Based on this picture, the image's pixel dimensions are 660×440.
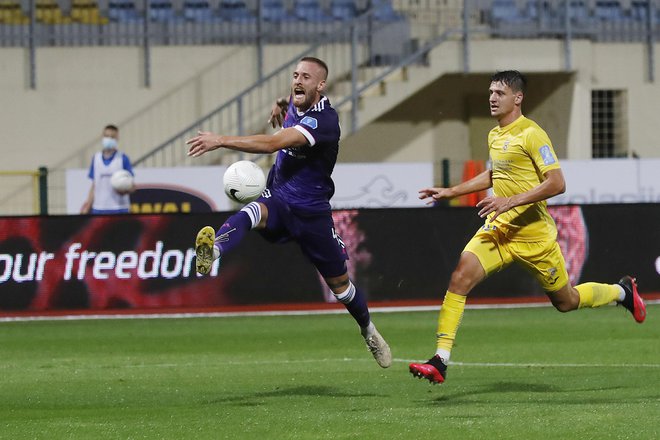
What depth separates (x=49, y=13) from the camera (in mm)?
25750

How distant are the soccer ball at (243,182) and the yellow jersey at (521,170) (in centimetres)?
170

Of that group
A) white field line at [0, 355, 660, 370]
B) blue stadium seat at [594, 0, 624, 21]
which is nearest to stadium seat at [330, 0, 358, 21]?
blue stadium seat at [594, 0, 624, 21]

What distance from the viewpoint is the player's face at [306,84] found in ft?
31.3

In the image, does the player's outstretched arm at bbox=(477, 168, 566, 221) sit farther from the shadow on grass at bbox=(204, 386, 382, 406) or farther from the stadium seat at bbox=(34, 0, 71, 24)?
the stadium seat at bbox=(34, 0, 71, 24)

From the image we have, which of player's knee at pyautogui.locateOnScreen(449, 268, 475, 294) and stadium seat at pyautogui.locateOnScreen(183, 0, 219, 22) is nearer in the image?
player's knee at pyautogui.locateOnScreen(449, 268, 475, 294)

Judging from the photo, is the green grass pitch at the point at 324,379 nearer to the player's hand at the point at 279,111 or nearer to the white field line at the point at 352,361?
the white field line at the point at 352,361

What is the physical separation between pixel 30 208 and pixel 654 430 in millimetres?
16627

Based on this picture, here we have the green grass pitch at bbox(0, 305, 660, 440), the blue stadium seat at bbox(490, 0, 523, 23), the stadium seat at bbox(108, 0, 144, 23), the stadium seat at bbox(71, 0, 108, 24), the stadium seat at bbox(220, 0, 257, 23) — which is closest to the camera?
the green grass pitch at bbox(0, 305, 660, 440)

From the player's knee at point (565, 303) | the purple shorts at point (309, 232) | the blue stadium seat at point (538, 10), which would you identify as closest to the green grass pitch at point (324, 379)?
the player's knee at point (565, 303)

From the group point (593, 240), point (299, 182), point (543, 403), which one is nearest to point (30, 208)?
point (593, 240)

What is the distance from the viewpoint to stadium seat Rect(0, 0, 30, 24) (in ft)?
83.6

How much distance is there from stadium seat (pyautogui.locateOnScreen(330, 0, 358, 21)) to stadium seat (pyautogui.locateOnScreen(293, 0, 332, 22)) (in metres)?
0.19

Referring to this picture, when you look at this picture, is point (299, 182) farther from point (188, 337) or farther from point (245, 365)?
point (188, 337)

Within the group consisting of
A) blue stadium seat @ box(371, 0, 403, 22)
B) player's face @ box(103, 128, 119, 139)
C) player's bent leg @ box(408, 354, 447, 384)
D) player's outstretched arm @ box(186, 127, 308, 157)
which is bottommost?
player's bent leg @ box(408, 354, 447, 384)
